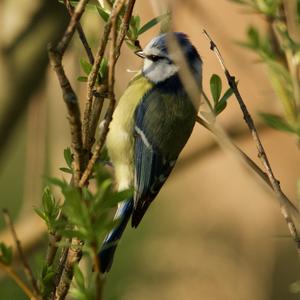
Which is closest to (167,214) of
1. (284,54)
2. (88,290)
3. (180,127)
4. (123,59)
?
(123,59)

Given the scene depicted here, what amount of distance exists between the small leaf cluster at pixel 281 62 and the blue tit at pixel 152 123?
767 millimetres

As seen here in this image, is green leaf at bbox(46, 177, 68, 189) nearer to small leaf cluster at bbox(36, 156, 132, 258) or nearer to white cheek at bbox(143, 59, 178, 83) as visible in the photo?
small leaf cluster at bbox(36, 156, 132, 258)

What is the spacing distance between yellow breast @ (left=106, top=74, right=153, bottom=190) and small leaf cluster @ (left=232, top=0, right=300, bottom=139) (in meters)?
0.80

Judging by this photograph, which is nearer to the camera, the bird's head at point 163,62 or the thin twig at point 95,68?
the thin twig at point 95,68

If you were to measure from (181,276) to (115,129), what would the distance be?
41.5 inches

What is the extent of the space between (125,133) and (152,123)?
0.27ft

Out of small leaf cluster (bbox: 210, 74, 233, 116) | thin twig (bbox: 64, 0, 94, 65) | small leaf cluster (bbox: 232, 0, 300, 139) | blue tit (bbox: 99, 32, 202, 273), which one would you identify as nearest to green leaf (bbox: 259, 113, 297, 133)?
small leaf cluster (bbox: 232, 0, 300, 139)

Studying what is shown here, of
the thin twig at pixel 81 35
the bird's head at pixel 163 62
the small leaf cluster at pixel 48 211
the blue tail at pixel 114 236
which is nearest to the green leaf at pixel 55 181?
the small leaf cluster at pixel 48 211

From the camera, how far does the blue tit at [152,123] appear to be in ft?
6.57

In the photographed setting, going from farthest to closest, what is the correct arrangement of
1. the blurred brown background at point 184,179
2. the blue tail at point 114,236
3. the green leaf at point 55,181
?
the blurred brown background at point 184,179
the blue tail at point 114,236
the green leaf at point 55,181

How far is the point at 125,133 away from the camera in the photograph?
2.10m

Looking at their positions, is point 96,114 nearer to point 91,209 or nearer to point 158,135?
point 91,209

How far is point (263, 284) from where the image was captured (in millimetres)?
3268

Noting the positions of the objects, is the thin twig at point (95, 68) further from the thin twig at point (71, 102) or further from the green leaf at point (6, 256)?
the green leaf at point (6, 256)
